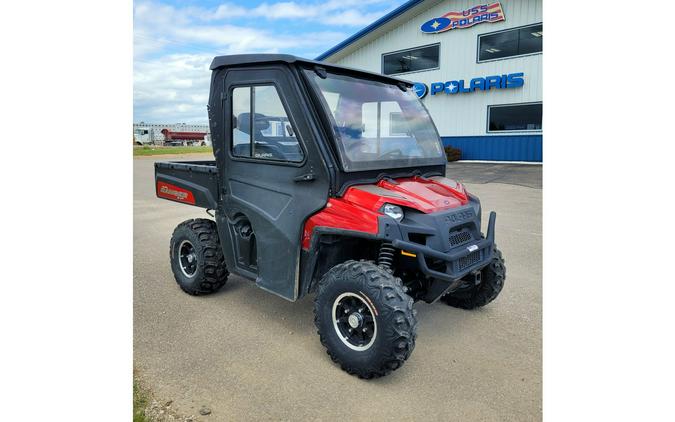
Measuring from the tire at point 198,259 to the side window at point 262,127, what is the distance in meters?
0.94

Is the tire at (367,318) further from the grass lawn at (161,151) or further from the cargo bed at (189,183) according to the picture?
the grass lawn at (161,151)

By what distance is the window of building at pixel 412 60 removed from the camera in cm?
1975

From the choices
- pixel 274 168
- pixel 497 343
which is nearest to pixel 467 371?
pixel 497 343

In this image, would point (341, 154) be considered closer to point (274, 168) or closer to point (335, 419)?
point (274, 168)

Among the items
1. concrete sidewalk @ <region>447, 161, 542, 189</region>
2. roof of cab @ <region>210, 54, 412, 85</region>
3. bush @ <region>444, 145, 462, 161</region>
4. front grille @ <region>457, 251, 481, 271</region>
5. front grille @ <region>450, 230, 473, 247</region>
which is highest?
bush @ <region>444, 145, 462, 161</region>

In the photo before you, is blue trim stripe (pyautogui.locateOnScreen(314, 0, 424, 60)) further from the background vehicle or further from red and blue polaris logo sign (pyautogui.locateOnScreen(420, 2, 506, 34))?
the background vehicle

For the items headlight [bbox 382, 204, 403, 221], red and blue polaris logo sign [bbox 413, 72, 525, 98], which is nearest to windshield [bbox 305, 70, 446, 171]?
headlight [bbox 382, 204, 403, 221]

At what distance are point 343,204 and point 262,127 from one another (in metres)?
1.01

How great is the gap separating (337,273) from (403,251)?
0.47 metres

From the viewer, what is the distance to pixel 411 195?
10.5 feet

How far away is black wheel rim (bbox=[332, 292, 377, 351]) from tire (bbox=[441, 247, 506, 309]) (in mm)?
1361

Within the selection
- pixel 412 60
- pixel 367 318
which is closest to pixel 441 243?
pixel 367 318

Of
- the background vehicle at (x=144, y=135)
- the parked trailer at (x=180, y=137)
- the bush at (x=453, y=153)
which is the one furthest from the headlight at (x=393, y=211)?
the parked trailer at (x=180, y=137)

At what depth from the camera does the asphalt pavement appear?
2662 millimetres
